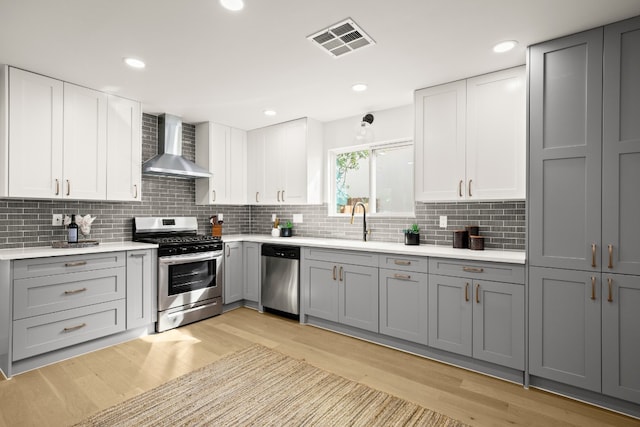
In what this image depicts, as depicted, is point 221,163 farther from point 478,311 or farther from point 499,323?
point 499,323

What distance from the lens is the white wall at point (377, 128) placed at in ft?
12.4

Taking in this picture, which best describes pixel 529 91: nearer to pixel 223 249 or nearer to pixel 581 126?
pixel 581 126


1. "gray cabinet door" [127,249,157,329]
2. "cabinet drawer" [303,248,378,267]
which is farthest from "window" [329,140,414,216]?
"gray cabinet door" [127,249,157,329]

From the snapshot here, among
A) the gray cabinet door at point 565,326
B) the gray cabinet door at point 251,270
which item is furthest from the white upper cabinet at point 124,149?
the gray cabinet door at point 565,326

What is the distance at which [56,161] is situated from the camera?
3.05 m

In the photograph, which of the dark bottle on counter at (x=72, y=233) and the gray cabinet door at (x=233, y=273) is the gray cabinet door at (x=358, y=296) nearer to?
the gray cabinet door at (x=233, y=273)

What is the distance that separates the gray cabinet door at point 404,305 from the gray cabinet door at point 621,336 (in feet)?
3.92

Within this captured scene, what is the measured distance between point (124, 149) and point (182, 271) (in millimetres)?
1458

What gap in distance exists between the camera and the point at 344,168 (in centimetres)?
443

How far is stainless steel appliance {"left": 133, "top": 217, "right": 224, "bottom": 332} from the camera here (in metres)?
3.60

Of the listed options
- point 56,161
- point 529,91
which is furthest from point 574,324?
point 56,161

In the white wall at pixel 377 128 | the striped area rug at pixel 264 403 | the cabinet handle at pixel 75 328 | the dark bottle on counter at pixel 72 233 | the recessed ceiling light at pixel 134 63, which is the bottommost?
the striped area rug at pixel 264 403

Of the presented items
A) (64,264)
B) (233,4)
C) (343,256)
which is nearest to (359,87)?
(233,4)

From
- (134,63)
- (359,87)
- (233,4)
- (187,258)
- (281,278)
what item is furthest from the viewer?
(281,278)
